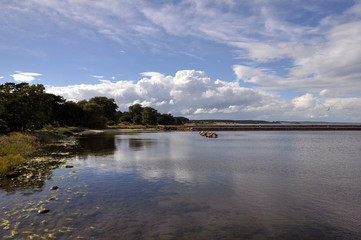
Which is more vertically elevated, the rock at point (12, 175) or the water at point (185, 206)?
the rock at point (12, 175)

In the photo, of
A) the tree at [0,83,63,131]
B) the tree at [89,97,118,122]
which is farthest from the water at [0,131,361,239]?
the tree at [89,97,118,122]

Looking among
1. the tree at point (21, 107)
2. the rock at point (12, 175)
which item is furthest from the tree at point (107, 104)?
the rock at point (12, 175)

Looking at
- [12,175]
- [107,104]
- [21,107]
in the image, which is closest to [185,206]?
[12,175]

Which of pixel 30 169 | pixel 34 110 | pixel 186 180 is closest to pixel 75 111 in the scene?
pixel 34 110

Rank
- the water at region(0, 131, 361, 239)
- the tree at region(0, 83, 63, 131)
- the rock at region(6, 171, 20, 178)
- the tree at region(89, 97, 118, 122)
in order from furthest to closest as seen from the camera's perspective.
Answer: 1. the tree at region(89, 97, 118, 122)
2. the tree at region(0, 83, 63, 131)
3. the rock at region(6, 171, 20, 178)
4. the water at region(0, 131, 361, 239)

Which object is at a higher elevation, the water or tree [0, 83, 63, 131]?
tree [0, 83, 63, 131]

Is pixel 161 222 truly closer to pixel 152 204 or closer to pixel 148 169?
pixel 152 204

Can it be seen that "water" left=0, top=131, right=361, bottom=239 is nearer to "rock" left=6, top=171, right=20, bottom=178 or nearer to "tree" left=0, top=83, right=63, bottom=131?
"rock" left=6, top=171, right=20, bottom=178

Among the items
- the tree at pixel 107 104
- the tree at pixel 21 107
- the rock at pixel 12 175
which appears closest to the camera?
the rock at pixel 12 175

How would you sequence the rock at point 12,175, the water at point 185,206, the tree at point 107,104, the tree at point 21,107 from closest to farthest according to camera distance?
the water at point 185,206, the rock at point 12,175, the tree at point 21,107, the tree at point 107,104

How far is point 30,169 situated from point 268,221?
24945 millimetres

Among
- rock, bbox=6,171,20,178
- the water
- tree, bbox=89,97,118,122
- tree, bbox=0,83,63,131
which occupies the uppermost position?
tree, bbox=89,97,118,122

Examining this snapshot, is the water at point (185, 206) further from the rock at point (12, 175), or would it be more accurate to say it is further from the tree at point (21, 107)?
the tree at point (21, 107)

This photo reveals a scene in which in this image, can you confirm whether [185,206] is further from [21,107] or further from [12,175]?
[21,107]
